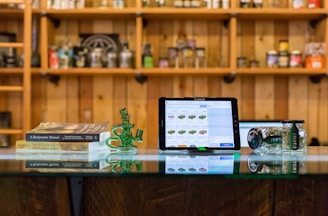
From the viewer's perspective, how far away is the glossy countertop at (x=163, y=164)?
1.22 m

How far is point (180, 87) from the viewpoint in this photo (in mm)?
3541

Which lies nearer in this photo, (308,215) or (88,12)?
(308,215)

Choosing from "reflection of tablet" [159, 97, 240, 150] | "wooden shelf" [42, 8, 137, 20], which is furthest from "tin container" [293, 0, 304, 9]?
"reflection of tablet" [159, 97, 240, 150]

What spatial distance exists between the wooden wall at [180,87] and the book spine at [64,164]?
2.13m

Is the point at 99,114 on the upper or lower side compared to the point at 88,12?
lower

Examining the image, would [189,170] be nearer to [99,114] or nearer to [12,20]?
[99,114]

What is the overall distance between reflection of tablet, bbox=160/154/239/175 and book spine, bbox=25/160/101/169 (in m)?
0.18

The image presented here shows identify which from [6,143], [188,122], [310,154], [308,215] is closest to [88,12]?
[6,143]

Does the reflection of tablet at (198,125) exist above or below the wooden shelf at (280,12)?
below

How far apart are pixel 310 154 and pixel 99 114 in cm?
211

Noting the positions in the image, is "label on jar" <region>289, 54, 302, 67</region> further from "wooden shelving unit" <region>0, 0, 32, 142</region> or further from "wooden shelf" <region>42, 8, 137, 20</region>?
"wooden shelving unit" <region>0, 0, 32, 142</region>

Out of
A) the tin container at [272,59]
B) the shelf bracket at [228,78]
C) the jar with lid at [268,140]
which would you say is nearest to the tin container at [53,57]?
the shelf bracket at [228,78]

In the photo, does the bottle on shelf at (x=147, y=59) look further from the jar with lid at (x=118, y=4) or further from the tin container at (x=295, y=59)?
the tin container at (x=295, y=59)

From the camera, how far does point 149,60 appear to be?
334cm
